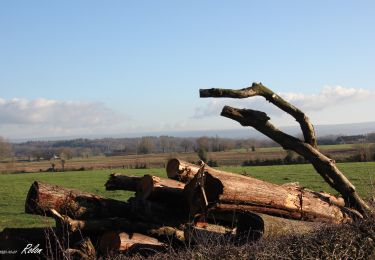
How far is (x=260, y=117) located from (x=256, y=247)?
3.65 metres

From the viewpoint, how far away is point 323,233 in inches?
267

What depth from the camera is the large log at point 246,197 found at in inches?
A: 336

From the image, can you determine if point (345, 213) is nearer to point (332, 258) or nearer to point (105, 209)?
point (332, 258)

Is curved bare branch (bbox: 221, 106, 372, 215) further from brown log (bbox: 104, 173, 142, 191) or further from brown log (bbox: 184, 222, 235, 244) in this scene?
brown log (bbox: 104, 173, 142, 191)

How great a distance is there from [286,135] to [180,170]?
2.32 m

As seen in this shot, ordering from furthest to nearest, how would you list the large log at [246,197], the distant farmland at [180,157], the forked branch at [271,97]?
1. the distant farmland at [180,157]
2. the forked branch at [271,97]
3. the large log at [246,197]

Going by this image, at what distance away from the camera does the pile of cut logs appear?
8.27 m

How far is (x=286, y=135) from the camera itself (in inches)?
381

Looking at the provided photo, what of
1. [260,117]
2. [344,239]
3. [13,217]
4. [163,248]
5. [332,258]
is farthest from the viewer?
[13,217]

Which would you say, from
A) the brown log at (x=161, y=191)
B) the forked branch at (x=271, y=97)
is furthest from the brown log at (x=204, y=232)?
the forked branch at (x=271, y=97)

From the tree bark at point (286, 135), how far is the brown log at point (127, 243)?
2.77 metres

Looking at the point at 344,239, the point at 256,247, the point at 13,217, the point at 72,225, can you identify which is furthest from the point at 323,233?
the point at 13,217

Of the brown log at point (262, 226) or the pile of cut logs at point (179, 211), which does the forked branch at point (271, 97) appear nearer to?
the pile of cut logs at point (179, 211)

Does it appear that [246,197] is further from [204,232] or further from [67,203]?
[67,203]
